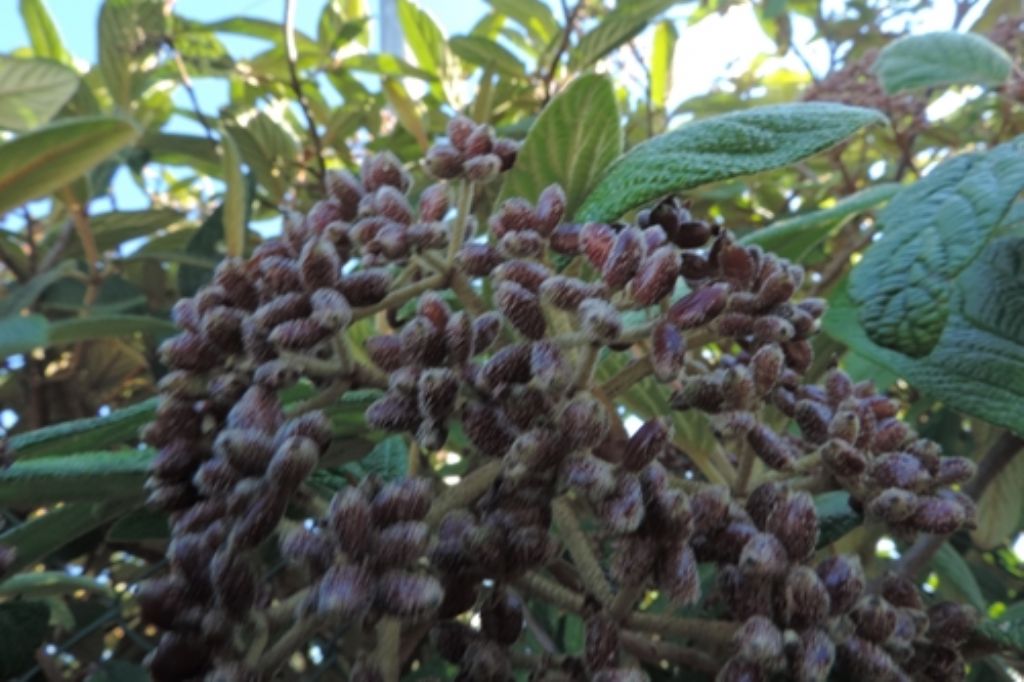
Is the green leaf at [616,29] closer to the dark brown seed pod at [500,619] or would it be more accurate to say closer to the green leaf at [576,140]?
the green leaf at [576,140]

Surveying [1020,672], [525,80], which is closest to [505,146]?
[1020,672]

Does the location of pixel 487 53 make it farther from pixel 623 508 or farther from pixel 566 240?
pixel 623 508

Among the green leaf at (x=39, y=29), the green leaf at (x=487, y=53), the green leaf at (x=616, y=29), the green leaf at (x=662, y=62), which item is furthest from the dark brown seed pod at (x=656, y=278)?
the green leaf at (x=39, y=29)

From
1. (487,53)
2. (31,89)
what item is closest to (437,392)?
(31,89)

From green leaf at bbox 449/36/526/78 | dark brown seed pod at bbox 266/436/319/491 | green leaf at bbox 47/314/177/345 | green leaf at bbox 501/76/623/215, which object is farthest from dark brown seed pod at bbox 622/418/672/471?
green leaf at bbox 449/36/526/78

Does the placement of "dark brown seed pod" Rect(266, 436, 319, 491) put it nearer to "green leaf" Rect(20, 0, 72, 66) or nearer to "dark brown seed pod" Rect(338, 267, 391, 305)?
"dark brown seed pod" Rect(338, 267, 391, 305)
